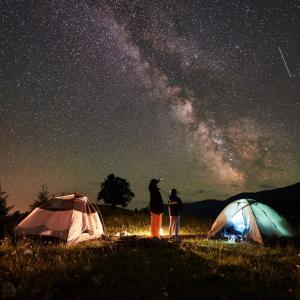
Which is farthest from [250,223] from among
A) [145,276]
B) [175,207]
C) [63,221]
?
[145,276]

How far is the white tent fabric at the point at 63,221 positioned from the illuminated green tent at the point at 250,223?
5775 millimetres

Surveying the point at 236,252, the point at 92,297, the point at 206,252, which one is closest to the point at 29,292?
the point at 92,297

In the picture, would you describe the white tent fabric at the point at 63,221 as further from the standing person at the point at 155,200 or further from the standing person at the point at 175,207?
the standing person at the point at 175,207

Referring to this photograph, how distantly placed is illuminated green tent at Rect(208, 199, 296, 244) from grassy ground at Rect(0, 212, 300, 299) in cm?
485

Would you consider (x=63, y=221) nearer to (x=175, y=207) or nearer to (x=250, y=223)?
(x=175, y=207)

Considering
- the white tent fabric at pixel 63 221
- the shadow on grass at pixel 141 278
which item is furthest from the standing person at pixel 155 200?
the shadow on grass at pixel 141 278

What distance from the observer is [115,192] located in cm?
7125

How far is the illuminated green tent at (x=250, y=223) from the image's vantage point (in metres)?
16.8

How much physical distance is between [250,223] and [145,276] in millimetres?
9607

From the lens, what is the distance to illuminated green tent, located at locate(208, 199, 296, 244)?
1675 centimetres

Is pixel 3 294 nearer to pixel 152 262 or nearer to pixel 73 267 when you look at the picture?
pixel 73 267

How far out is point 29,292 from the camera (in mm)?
7266

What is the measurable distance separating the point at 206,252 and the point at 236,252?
4.10 feet

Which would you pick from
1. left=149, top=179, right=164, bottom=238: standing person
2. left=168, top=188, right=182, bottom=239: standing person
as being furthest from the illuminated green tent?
left=149, top=179, right=164, bottom=238: standing person
